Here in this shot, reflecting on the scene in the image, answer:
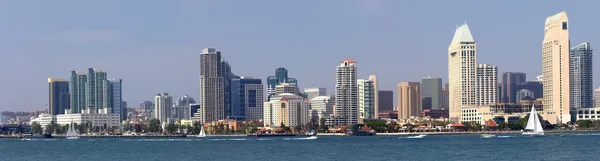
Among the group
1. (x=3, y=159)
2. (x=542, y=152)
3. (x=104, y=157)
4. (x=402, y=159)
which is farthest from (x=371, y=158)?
(x=3, y=159)

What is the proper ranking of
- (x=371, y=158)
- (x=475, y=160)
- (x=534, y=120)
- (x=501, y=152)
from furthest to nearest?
(x=534, y=120), (x=501, y=152), (x=371, y=158), (x=475, y=160)

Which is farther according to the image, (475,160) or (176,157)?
(176,157)

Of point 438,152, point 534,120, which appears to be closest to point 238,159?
point 438,152

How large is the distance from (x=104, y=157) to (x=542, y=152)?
43.3 metres

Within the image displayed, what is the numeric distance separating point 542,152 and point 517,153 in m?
3.31

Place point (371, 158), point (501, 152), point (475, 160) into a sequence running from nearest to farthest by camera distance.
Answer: point (475, 160) → point (371, 158) → point (501, 152)

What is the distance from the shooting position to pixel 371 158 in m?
96.6

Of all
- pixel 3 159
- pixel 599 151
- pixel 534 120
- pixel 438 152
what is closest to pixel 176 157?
pixel 3 159

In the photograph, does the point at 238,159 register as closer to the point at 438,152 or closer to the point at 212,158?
the point at 212,158

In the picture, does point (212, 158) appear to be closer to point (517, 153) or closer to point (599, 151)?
point (517, 153)

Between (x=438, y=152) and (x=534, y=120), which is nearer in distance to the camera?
(x=438, y=152)

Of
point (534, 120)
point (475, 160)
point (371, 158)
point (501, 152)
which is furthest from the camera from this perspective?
point (534, 120)

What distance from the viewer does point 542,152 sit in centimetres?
10206

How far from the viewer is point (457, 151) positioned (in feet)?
352
